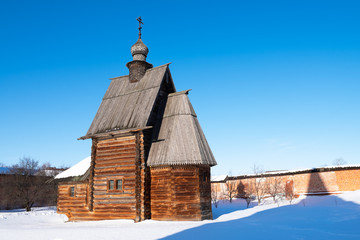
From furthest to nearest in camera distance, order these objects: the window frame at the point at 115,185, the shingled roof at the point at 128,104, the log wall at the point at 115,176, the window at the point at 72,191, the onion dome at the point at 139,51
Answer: the onion dome at the point at 139,51
the window at the point at 72,191
the shingled roof at the point at 128,104
the window frame at the point at 115,185
the log wall at the point at 115,176

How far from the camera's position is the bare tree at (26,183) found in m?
40.0

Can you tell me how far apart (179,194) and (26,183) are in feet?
108

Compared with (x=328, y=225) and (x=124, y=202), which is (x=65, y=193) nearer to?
(x=124, y=202)

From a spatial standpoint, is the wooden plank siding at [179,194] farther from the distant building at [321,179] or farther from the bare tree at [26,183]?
the bare tree at [26,183]

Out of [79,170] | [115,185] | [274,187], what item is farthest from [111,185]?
[274,187]

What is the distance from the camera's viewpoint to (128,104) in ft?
65.4

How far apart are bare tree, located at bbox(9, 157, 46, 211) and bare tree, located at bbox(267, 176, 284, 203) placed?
106ft

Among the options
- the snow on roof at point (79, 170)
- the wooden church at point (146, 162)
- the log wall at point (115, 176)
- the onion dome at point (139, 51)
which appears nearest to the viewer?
the wooden church at point (146, 162)

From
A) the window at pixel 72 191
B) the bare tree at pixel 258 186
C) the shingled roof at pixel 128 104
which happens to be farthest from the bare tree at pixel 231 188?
the window at pixel 72 191

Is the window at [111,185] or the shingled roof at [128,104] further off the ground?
the shingled roof at [128,104]

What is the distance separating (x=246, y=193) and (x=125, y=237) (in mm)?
27483

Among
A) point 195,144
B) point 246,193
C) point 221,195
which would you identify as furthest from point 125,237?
point 221,195

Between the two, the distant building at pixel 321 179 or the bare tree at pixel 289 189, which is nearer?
the distant building at pixel 321 179

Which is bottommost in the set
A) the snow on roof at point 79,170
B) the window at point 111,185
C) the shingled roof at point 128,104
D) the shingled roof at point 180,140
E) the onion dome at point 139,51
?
the window at point 111,185
